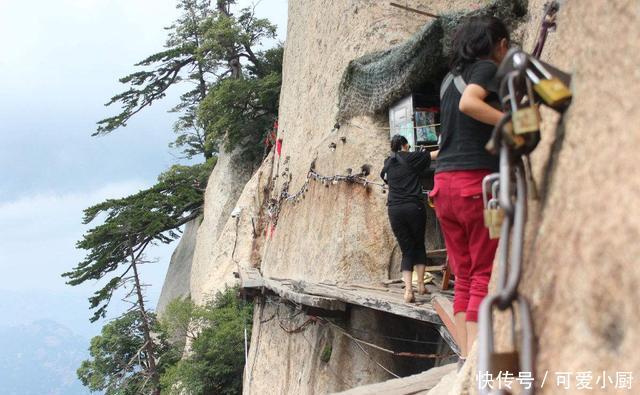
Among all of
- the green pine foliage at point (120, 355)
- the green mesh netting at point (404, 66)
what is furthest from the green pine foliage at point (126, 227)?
the green mesh netting at point (404, 66)

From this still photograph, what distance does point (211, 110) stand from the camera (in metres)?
18.6

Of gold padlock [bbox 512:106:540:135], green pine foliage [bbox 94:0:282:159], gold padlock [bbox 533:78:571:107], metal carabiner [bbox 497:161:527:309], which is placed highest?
green pine foliage [bbox 94:0:282:159]

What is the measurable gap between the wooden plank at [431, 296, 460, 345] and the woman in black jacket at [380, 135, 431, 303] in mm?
612

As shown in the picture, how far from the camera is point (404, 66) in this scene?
666cm

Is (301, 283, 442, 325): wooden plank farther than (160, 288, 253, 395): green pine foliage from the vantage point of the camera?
No

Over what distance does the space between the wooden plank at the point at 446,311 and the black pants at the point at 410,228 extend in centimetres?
68

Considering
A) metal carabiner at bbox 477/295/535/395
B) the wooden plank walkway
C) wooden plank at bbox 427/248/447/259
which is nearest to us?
metal carabiner at bbox 477/295/535/395

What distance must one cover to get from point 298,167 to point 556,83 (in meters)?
9.32

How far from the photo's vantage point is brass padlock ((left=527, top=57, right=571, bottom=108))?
1.58m

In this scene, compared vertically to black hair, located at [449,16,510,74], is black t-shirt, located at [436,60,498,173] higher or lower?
lower

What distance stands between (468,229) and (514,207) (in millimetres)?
1214

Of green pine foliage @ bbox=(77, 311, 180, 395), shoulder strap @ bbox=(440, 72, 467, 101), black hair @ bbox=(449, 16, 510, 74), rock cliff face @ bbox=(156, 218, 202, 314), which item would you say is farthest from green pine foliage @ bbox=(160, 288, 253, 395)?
black hair @ bbox=(449, 16, 510, 74)

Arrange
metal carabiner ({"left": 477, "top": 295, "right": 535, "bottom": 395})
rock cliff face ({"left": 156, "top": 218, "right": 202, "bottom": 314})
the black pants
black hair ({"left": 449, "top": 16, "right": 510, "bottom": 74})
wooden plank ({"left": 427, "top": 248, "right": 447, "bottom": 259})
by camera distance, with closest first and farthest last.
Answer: metal carabiner ({"left": 477, "top": 295, "right": 535, "bottom": 395})
black hair ({"left": 449, "top": 16, "right": 510, "bottom": 74})
the black pants
wooden plank ({"left": 427, "top": 248, "right": 447, "bottom": 259})
rock cliff face ({"left": 156, "top": 218, "right": 202, "bottom": 314})

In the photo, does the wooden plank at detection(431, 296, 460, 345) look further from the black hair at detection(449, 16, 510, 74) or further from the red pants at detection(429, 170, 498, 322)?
the black hair at detection(449, 16, 510, 74)
